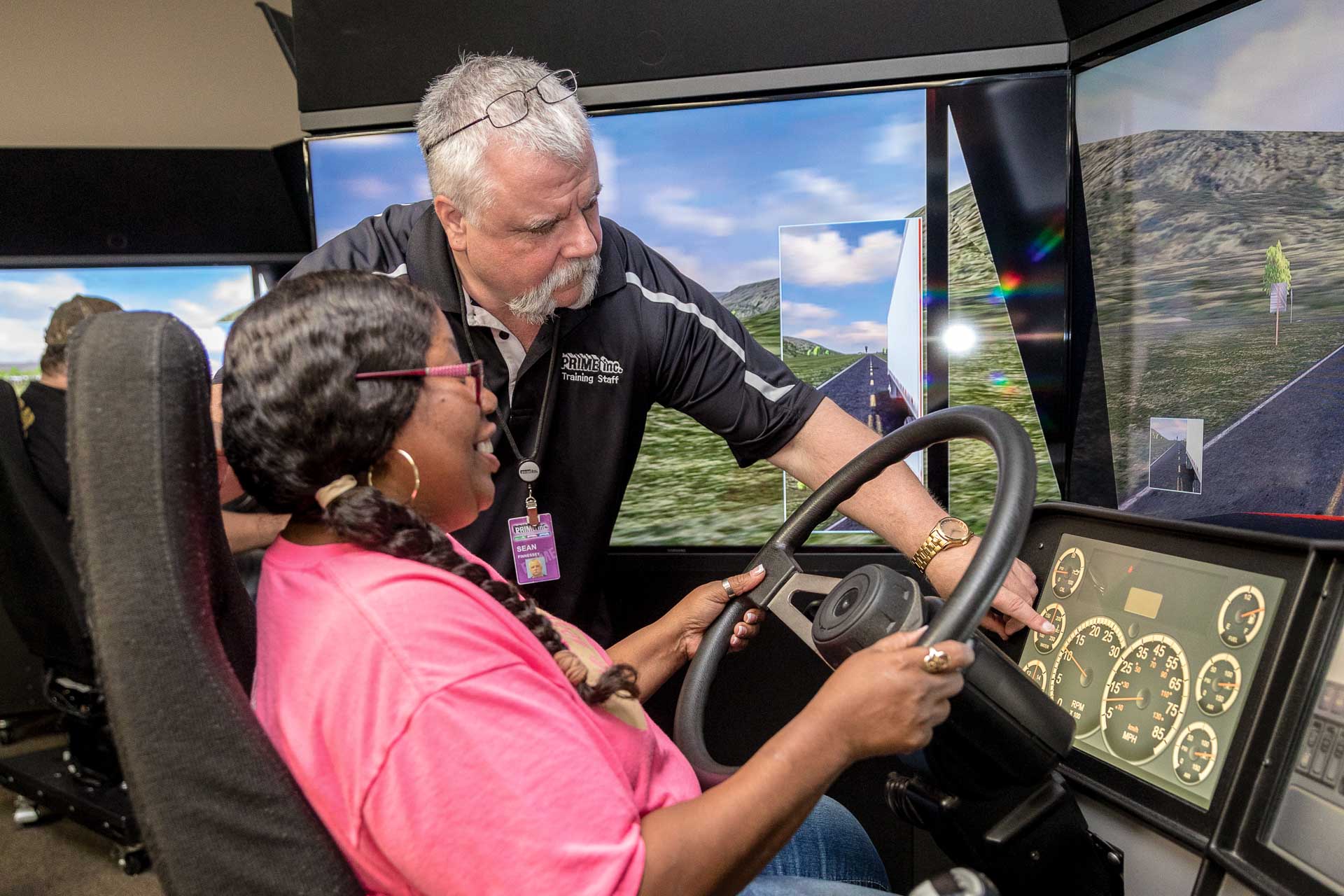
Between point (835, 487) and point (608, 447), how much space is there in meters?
0.74

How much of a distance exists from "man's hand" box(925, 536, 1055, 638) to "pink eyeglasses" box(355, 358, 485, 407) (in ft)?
2.31

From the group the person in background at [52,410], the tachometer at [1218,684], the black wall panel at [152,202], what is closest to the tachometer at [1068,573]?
the tachometer at [1218,684]

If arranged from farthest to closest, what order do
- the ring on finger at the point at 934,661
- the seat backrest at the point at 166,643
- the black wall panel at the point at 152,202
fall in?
the black wall panel at the point at 152,202 < the ring on finger at the point at 934,661 < the seat backrest at the point at 166,643

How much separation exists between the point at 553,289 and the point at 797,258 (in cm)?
94

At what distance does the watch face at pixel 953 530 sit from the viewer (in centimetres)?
138

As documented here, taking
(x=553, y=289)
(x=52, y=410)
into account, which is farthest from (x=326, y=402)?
(x=52, y=410)

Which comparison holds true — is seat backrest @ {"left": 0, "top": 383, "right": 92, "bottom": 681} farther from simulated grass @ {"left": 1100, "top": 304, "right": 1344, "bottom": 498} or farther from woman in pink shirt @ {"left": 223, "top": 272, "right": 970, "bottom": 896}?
simulated grass @ {"left": 1100, "top": 304, "right": 1344, "bottom": 498}

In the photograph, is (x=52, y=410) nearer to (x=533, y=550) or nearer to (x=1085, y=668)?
(x=533, y=550)

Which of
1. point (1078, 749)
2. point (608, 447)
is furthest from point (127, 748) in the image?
point (608, 447)

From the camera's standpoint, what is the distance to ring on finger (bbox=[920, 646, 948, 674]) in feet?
3.14

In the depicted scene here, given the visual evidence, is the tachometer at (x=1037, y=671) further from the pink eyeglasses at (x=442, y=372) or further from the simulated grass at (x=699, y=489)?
the simulated grass at (x=699, y=489)

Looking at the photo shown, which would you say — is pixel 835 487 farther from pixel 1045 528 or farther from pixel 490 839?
pixel 490 839

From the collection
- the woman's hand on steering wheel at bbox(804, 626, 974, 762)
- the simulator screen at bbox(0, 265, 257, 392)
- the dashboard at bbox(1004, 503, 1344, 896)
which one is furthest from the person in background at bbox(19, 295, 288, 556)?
the dashboard at bbox(1004, 503, 1344, 896)

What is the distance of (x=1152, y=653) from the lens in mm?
1193
